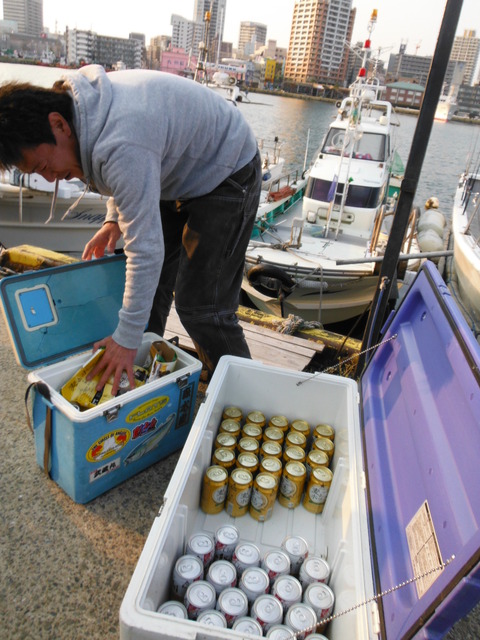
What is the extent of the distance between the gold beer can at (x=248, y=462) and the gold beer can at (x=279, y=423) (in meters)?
0.27

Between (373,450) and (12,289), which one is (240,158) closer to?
(12,289)

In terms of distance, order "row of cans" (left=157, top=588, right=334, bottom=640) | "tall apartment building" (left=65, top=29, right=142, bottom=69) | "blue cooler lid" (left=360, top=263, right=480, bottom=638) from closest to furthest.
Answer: "blue cooler lid" (left=360, top=263, right=480, bottom=638) < "row of cans" (left=157, top=588, right=334, bottom=640) < "tall apartment building" (left=65, top=29, right=142, bottom=69)

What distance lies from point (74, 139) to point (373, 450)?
172cm

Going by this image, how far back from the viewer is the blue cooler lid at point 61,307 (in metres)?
2.04

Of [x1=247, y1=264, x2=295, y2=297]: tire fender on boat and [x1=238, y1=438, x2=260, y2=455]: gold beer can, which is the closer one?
[x1=238, y1=438, x2=260, y2=455]: gold beer can

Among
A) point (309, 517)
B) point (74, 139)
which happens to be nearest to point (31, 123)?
point (74, 139)

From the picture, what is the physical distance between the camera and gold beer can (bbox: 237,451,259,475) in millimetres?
2058

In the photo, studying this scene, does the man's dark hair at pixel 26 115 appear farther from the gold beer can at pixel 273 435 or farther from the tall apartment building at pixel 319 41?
the tall apartment building at pixel 319 41

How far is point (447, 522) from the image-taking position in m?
1.18

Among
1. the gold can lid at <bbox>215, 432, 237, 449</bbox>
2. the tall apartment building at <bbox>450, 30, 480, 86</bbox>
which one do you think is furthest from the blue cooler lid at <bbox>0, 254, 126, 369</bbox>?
the tall apartment building at <bbox>450, 30, 480, 86</bbox>

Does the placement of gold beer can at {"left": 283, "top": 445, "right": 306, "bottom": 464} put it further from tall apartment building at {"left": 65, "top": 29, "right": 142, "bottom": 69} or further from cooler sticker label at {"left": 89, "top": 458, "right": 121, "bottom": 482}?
tall apartment building at {"left": 65, "top": 29, "right": 142, "bottom": 69}

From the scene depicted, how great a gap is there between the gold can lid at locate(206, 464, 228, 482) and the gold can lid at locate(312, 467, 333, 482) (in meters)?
0.42

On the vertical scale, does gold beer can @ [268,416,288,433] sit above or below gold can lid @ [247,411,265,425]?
below

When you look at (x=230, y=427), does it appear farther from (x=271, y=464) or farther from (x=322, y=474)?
(x=322, y=474)
